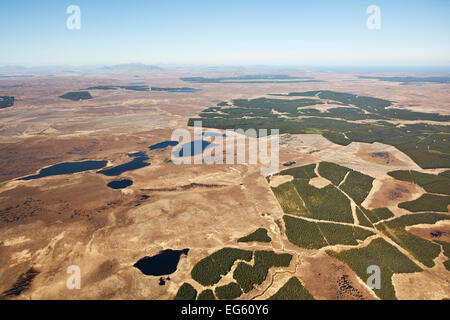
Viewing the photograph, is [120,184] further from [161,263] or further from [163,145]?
[163,145]

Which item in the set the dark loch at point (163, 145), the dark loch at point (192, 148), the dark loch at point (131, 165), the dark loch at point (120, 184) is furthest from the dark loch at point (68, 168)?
the dark loch at point (192, 148)

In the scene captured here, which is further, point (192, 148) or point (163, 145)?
point (163, 145)

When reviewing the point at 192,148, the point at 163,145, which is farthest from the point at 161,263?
the point at 163,145

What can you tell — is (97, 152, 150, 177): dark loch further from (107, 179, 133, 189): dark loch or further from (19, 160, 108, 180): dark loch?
(107, 179, 133, 189): dark loch

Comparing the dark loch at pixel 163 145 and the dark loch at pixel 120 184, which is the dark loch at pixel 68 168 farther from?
the dark loch at pixel 163 145
